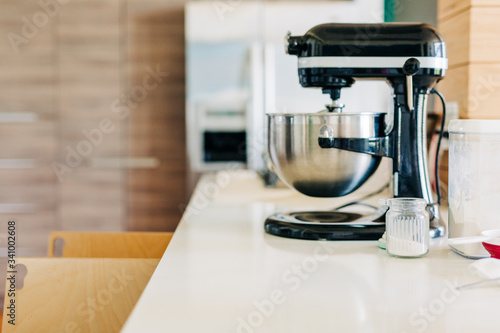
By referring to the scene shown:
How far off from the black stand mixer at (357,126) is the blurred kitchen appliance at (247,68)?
2026mm

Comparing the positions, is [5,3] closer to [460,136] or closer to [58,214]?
[58,214]

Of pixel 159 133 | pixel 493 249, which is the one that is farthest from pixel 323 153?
pixel 159 133

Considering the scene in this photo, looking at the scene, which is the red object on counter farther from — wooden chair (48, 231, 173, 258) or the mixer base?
wooden chair (48, 231, 173, 258)

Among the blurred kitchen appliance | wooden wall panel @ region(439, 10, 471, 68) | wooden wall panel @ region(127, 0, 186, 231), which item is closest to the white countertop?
wooden wall panel @ region(439, 10, 471, 68)

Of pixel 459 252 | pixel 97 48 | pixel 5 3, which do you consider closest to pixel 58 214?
pixel 97 48

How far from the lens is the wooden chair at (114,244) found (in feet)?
4.41

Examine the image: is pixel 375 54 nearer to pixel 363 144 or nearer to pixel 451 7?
pixel 363 144

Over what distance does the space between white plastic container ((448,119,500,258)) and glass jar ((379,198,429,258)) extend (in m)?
0.05

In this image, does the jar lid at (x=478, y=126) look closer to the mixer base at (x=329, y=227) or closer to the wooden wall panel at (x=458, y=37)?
the mixer base at (x=329, y=227)

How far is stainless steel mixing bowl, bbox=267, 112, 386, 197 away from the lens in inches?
44.9

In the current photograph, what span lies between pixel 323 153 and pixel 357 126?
0.09 m

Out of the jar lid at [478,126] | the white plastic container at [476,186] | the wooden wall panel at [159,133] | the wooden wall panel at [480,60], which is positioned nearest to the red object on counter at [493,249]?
the white plastic container at [476,186]

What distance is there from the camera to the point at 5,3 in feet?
11.2

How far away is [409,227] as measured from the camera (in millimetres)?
968
